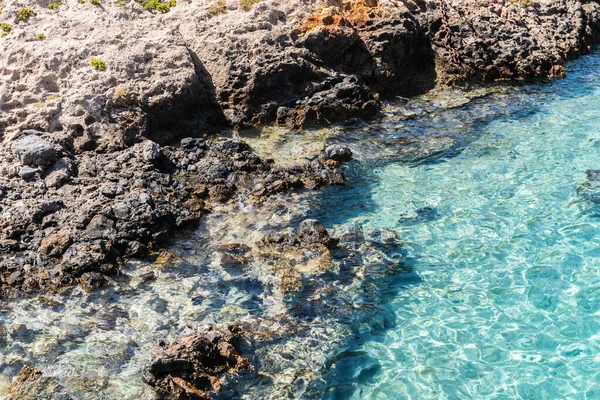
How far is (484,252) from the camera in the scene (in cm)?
1493

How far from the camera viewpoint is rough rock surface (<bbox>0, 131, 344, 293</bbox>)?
48.9ft

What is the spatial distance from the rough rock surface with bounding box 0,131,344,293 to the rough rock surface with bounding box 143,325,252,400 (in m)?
4.11

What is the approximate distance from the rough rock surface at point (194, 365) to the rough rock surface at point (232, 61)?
10802mm

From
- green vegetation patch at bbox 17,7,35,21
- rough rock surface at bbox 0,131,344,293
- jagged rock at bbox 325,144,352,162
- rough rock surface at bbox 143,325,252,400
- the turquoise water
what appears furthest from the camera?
green vegetation patch at bbox 17,7,35,21

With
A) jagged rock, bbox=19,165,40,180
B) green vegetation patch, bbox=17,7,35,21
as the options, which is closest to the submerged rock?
jagged rock, bbox=19,165,40,180

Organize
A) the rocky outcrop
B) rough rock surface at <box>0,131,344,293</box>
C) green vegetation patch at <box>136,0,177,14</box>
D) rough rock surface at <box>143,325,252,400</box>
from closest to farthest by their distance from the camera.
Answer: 1. rough rock surface at <box>143,325,252,400</box>
2. rough rock surface at <box>0,131,344,293</box>
3. green vegetation patch at <box>136,0,177,14</box>
4. the rocky outcrop

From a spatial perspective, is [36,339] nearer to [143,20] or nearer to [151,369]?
[151,369]

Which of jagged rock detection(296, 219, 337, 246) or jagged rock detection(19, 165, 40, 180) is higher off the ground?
jagged rock detection(19, 165, 40, 180)

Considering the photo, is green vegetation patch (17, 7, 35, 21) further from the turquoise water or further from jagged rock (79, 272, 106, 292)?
jagged rock (79, 272, 106, 292)

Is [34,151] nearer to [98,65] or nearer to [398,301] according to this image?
[98,65]

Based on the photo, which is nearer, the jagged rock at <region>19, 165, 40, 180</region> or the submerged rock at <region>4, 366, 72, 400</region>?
the submerged rock at <region>4, 366, 72, 400</region>

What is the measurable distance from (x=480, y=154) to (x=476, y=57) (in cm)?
867

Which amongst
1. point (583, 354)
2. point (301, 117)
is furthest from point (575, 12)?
point (583, 354)

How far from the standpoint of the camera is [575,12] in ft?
105
